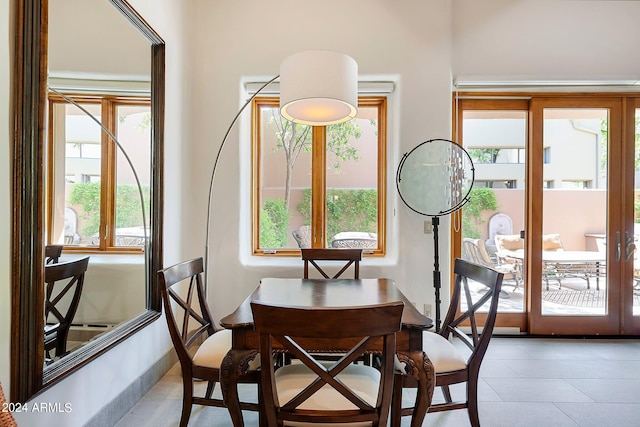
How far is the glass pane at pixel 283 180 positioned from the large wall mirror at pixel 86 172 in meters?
1.13

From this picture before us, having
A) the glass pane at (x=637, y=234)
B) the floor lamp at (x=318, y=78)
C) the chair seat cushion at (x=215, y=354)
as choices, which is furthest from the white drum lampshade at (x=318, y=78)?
the glass pane at (x=637, y=234)

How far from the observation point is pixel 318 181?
11.2 ft

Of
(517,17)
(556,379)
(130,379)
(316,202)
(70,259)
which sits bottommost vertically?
(556,379)

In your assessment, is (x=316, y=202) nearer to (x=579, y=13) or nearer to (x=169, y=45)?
(x=169, y=45)

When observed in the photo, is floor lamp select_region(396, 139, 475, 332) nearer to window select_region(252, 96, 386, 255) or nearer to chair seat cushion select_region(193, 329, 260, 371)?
window select_region(252, 96, 386, 255)

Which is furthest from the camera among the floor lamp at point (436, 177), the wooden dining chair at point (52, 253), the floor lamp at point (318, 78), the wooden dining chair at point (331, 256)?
the floor lamp at point (436, 177)

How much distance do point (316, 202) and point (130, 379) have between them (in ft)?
6.65

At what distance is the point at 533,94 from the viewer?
3.40 m

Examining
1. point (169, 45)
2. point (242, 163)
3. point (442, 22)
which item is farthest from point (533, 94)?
point (169, 45)

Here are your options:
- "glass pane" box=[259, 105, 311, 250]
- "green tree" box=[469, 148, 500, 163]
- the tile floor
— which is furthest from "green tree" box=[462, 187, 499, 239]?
"glass pane" box=[259, 105, 311, 250]

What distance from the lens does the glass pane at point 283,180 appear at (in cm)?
344

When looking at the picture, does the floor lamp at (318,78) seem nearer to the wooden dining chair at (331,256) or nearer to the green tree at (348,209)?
the wooden dining chair at (331,256)

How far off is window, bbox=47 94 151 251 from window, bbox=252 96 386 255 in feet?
4.06

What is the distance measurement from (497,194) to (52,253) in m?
3.53
